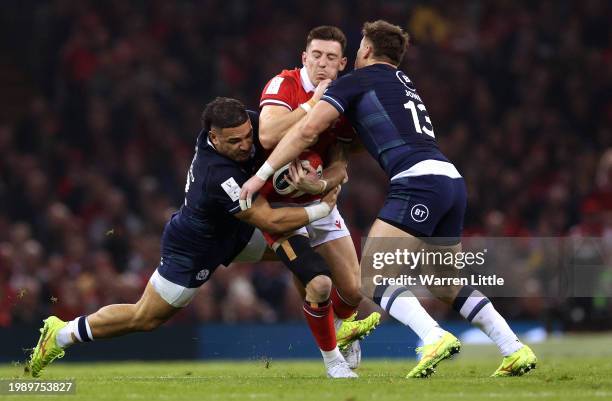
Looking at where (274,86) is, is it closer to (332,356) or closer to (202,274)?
(202,274)

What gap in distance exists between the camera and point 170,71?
18703 millimetres

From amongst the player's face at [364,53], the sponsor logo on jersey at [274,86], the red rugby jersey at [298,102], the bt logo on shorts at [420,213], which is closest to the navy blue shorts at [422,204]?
the bt logo on shorts at [420,213]

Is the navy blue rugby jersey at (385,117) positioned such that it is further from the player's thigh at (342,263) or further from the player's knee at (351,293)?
the player's knee at (351,293)

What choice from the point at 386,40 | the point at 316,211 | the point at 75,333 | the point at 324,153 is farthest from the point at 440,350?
the point at 75,333

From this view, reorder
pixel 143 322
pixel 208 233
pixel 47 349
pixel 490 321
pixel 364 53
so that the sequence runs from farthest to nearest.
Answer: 1. pixel 47 349
2. pixel 143 322
3. pixel 208 233
4. pixel 364 53
5. pixel 490 321

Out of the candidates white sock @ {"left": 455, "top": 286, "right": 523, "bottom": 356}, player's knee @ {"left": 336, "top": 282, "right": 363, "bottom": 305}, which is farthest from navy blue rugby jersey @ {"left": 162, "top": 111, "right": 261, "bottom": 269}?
white sock @ {"left": 455, "top": 286, "right": 523, "bottom": 356}

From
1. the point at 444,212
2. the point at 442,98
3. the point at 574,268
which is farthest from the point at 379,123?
the point at 442,98

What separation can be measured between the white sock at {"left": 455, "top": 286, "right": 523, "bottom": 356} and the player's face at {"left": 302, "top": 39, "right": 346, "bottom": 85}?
6.28ft

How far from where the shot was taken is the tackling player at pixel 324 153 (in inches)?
354

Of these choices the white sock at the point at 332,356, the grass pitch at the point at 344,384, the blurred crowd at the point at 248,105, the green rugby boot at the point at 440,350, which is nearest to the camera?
the grass pitch at the point at 344,384

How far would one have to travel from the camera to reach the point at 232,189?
8.74 m

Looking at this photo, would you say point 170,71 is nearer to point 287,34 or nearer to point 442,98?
point 287,34

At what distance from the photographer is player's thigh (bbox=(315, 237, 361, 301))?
9672 mm

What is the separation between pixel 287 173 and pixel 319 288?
2.70 ft
